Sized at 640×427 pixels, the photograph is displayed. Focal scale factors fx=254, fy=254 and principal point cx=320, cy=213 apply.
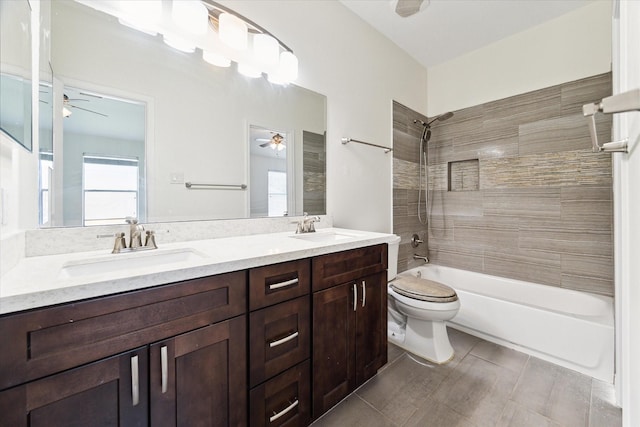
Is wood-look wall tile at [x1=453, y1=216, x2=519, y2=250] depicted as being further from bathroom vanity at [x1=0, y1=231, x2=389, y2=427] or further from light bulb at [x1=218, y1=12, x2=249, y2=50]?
light bulb at [x1=218, y1=12, x2=249, y2=50]

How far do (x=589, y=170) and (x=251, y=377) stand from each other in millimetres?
2778

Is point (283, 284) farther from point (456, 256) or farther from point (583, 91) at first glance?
point (583, 91)

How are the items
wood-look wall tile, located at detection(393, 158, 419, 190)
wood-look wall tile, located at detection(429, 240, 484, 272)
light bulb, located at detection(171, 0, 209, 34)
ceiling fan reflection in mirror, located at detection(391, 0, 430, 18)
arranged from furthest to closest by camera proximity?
wood-look wall tile, located at detection(429, 240, 484, 272) → wood-look wall tile, located at detection(393, 158, 419, 190) → ceiling fan reflection in mirror, located at detection(391, 0, 430, 18) → light bulb, located at detection(171, 0, 209, 34)

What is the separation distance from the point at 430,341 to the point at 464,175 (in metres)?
1.74

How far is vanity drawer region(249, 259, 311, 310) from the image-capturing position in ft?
3.10

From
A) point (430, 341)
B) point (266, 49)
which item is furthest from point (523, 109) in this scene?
point (266, 49)

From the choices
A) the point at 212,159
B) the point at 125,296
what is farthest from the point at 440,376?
the point at 212,159

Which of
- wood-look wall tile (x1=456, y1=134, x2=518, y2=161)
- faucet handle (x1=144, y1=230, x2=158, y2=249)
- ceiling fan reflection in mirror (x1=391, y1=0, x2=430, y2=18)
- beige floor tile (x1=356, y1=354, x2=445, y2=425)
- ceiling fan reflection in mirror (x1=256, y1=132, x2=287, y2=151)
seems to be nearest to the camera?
faucet handle (x1=144, y1=230, x2=158, y2=249)

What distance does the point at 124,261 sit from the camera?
1.01 meters

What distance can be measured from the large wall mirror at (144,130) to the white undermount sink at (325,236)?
0.77 feet

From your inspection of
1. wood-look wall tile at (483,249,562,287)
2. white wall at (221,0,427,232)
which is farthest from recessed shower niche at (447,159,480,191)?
white wall at (221,0,427,232)

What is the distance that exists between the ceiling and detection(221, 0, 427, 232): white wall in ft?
0.39

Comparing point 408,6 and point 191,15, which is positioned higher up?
point 408,6

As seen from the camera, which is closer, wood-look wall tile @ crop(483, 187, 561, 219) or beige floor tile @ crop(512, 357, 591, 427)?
beige floor tile @ crop(512, 357, 591, 427)
